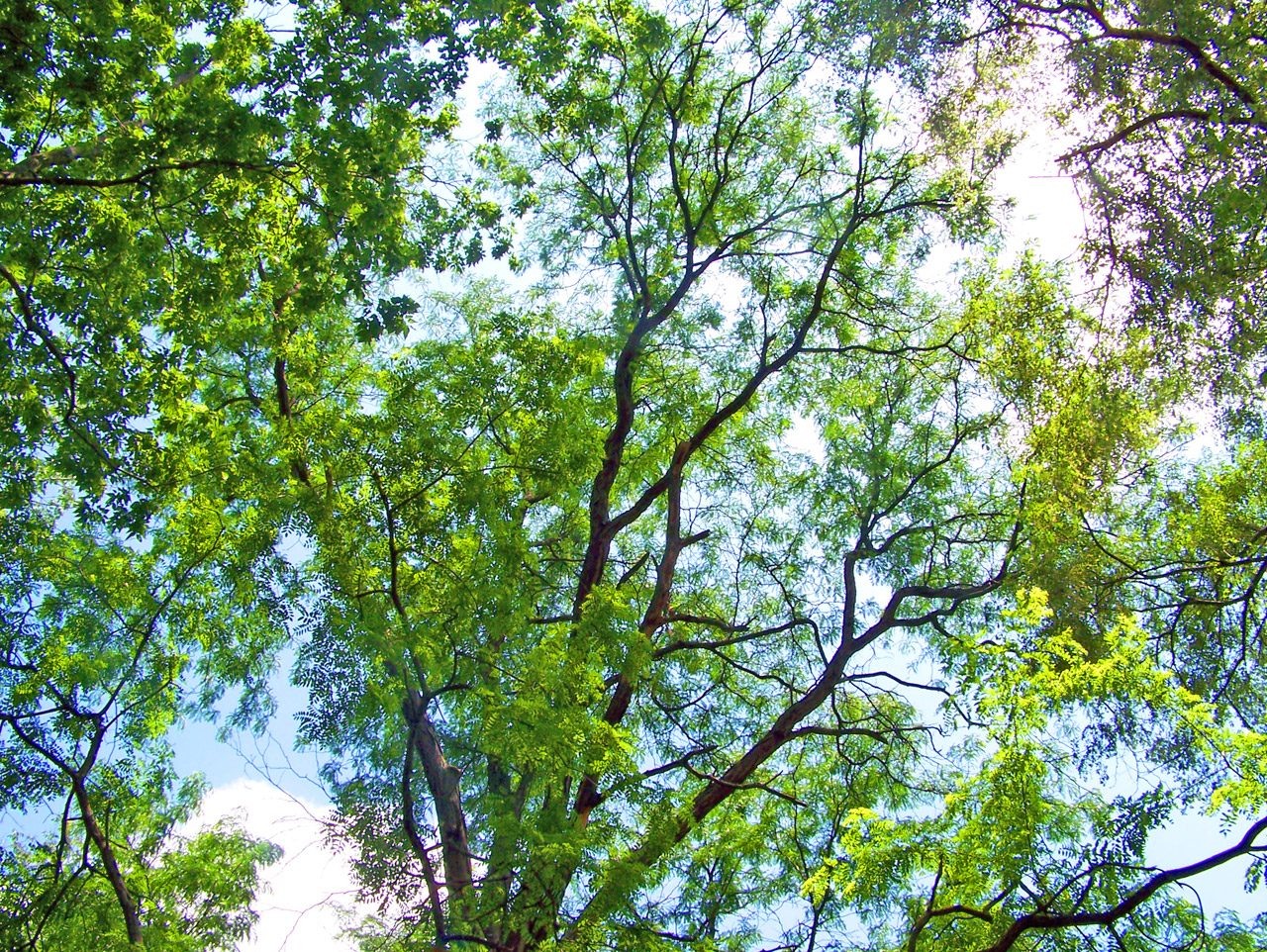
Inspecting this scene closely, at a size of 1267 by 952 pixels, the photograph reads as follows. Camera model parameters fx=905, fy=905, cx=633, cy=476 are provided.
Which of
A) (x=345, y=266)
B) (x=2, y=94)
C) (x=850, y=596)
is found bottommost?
(x=850, y=596)

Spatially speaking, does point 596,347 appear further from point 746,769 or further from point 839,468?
point 746,769

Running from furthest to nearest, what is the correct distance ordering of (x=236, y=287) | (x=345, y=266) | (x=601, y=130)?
(x=601, y=130)
(x=236, y=287)
(x=345, y=266)

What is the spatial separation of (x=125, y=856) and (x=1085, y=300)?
10.9m

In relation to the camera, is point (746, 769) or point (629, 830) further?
point (746, 769)

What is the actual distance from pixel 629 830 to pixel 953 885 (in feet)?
9.63

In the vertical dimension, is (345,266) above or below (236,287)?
below

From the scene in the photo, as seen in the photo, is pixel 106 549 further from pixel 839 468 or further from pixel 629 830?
pixel 839 468

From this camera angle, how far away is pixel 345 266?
21.3ft

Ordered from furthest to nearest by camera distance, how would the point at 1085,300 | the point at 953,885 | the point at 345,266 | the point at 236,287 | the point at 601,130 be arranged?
the point at 601,130, the point at 1085,300, the point at 236,287, the point at 345,266, the point at 953,885

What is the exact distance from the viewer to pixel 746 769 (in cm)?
849

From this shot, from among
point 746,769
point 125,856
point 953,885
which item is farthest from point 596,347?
point 125,856

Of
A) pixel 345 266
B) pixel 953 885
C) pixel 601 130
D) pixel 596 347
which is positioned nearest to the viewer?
pixel 953 885

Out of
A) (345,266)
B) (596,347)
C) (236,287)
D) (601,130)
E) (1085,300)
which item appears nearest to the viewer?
(345,266)

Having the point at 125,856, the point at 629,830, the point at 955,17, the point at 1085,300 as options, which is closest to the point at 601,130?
the point at 955,17
